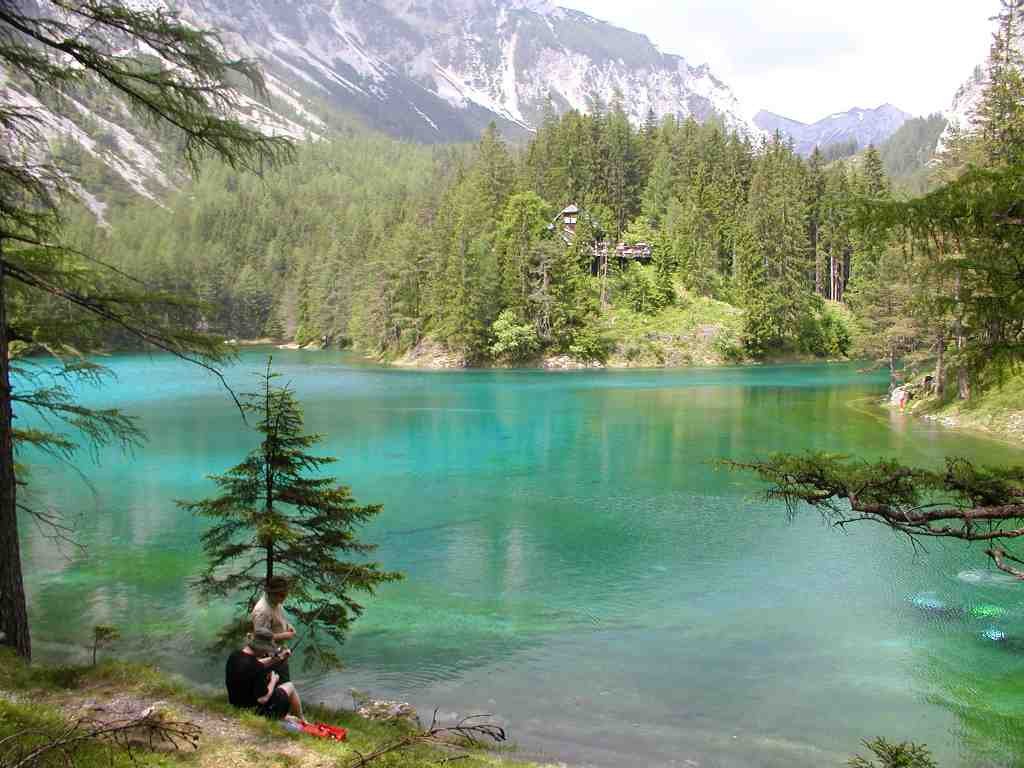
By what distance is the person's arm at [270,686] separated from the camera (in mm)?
7734

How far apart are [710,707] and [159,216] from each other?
590 ft

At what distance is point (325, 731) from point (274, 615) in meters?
1.49

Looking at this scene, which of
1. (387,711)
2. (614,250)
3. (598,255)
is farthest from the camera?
(598,255)

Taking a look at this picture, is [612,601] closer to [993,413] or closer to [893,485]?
[893,485]

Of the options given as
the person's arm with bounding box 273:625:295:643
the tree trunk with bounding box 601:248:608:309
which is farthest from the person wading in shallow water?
the tree trunk with bounding box 601:248:608:309

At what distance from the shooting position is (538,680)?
1114 cm

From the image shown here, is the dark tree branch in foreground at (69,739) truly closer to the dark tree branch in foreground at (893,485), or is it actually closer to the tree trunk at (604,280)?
the dark tree branch in foreground at (893,485)

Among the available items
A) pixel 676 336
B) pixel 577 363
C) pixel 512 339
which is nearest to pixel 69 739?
pixel 512 339

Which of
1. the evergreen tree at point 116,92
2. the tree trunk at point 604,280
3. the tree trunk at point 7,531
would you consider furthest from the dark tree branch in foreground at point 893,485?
the tree trunk at point 604,280

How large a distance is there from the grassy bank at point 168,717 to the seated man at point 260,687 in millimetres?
208

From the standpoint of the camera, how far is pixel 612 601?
563 inches

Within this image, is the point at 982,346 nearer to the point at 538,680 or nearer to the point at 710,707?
the point at 710,707

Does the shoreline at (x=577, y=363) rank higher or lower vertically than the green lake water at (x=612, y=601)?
higher

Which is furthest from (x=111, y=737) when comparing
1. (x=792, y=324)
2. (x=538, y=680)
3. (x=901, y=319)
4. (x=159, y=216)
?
(x=159, y=216)
